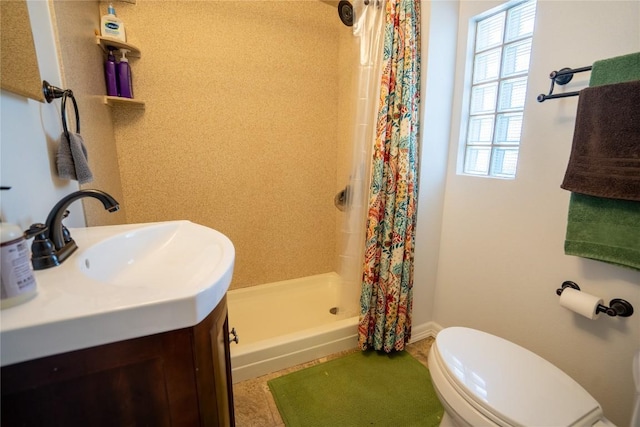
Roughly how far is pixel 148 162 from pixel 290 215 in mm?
1059

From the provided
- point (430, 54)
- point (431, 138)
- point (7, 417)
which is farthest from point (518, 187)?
point (7, 417)

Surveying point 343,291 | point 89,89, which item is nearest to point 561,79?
point 343,291

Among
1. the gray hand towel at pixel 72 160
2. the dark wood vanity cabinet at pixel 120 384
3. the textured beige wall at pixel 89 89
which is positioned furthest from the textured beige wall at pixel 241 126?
the dark wood vanity cabinet at pixel 120 384

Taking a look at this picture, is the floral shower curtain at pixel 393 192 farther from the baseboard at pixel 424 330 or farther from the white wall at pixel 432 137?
the baseboard at pixel 424 330

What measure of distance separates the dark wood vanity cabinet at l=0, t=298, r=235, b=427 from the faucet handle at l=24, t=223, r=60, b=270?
0.28 meters

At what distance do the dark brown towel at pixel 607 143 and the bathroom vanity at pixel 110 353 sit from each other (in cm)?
124

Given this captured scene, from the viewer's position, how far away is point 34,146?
826 millimetres

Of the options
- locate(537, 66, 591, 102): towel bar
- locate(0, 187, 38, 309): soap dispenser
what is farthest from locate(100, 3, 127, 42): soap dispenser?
locate(537, 66, 591, 102): towel bar

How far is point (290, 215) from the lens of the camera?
2.27m

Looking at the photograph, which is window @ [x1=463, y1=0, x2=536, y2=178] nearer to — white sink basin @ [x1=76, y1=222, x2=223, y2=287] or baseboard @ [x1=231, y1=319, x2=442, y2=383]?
baseboard @ [x1=231, y1=319, x2=442, y2=383]

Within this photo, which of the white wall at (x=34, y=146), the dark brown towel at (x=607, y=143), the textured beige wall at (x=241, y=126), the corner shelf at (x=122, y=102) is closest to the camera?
the white wall at (x=34, y=146)

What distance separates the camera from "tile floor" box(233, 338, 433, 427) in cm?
127

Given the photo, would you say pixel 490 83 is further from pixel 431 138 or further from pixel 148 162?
pixel 148 162

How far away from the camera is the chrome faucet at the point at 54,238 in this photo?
63 centimetres
